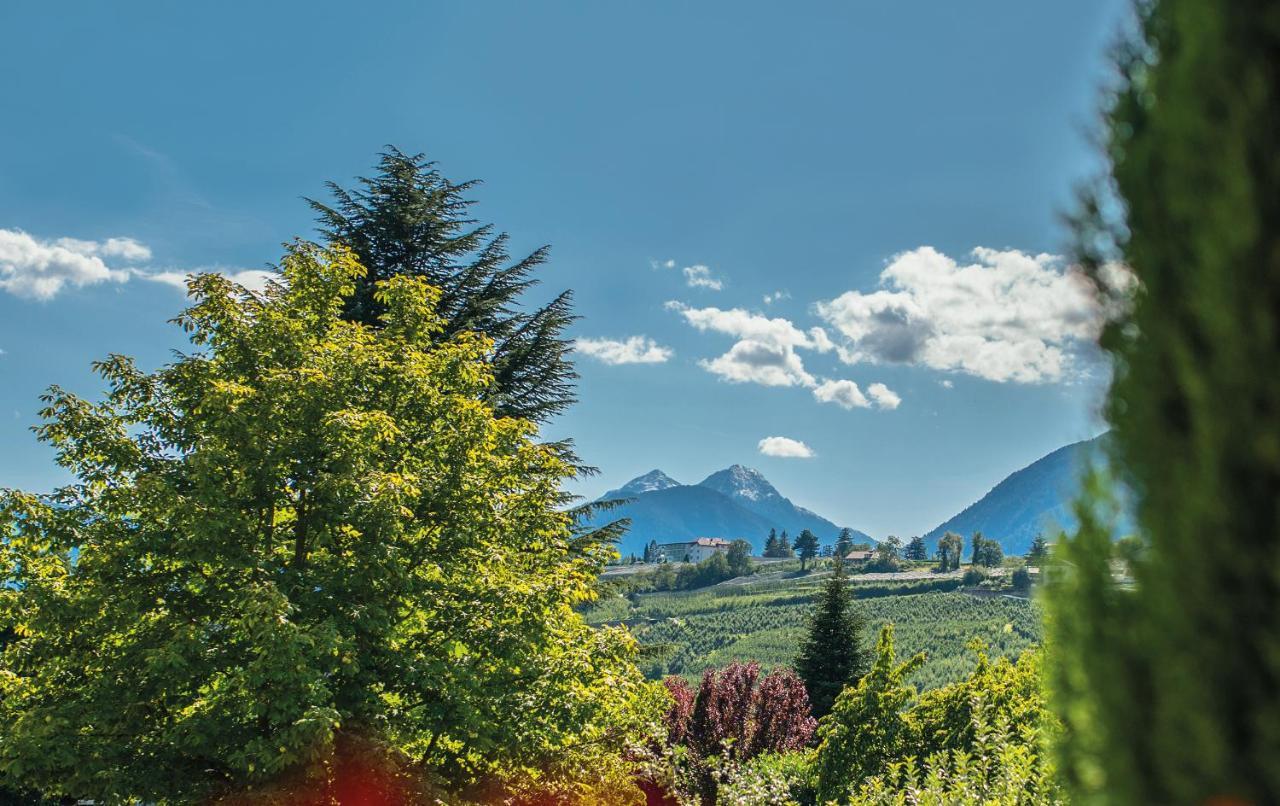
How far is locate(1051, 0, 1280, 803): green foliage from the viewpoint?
155 cm

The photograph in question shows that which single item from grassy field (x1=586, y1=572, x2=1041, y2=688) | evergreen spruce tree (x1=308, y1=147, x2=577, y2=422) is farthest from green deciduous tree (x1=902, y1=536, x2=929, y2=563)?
evergreen spruce tree (x1=308, y1=147, x2=577, y2=422)

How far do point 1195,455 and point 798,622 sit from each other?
82.4 meters

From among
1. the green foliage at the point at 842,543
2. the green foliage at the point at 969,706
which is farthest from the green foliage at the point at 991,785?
the green foliage at the point at 842,543

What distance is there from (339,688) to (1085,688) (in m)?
8.32

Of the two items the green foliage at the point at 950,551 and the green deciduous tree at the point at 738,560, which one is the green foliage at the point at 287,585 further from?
the green deciduous tree at the point at 738,560

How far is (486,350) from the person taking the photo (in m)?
11.1

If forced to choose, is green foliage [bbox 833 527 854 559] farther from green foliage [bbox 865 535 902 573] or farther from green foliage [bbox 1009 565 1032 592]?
green foliage [bbox 1009 565 1032 592]

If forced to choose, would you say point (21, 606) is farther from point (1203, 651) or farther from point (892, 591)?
point (892, 591)

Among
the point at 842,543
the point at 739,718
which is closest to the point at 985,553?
the point at 842,543

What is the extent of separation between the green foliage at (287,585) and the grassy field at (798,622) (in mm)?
22072

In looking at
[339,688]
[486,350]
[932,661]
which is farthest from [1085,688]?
[932,661]

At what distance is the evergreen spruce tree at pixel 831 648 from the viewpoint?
90.2 feet

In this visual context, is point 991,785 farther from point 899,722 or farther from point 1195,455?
point 1195,455

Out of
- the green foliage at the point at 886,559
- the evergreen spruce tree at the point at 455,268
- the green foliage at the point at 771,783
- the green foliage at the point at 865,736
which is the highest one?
the green foliage at the point at 886,559
